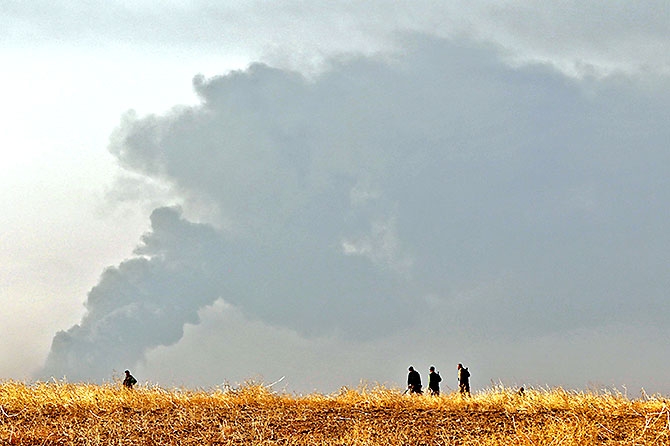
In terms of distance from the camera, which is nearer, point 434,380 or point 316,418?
point 316,418

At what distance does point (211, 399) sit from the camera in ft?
70.2

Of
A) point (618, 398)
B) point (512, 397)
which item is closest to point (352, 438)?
point (512, 397)

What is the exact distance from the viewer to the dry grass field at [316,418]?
58.9ft

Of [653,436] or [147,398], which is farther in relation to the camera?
[147,398]

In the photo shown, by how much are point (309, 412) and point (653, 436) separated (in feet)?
Result: 23.7

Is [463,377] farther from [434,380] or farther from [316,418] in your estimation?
[316,418]

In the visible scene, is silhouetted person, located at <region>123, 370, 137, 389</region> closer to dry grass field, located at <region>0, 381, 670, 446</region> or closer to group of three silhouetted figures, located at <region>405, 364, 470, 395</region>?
dry grass field, located at <region>0, 381, 670, 446</region>

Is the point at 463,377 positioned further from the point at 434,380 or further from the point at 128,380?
the point at 128,380

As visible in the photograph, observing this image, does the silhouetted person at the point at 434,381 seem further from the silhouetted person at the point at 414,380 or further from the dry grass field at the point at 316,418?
the dry grass field at the point at 316,418

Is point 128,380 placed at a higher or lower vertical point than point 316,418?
higher

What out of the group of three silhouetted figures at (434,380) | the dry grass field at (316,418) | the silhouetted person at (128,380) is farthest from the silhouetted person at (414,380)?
the silhouetted person at (128,380)

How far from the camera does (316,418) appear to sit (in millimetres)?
19750

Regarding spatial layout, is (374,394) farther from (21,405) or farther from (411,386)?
(21,405)

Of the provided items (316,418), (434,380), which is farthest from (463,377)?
(316,418)
